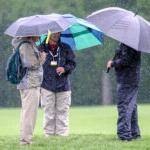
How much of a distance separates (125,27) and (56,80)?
4.85 ft

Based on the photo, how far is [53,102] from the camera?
9430 millimetres

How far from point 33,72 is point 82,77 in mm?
29867

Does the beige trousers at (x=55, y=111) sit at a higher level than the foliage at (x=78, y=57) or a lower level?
higher

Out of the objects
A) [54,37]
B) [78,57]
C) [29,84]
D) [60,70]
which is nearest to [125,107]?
[60,70]

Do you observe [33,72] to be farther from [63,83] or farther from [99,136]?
[99,136]

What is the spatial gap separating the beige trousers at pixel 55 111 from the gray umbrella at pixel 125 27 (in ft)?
4.25

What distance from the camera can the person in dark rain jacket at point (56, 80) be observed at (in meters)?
9.34

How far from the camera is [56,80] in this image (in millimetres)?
9375

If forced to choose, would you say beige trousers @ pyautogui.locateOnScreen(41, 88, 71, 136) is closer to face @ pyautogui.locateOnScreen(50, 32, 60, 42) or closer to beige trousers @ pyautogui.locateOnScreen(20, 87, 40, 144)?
face @ pyautogui.locateOnScreen(50, 32, 60, 42)

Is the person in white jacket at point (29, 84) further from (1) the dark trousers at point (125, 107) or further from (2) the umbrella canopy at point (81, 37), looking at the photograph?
(2) the umbrella canopy at point (81, 37)

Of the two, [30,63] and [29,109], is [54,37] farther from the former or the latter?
[29,109]

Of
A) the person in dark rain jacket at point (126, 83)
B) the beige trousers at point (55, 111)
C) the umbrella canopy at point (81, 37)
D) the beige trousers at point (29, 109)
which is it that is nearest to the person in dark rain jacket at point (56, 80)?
the beige trousers at point (55, 111)

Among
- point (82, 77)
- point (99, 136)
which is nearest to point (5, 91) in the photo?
point (82, 77)

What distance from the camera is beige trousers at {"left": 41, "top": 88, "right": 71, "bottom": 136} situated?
9414mm
